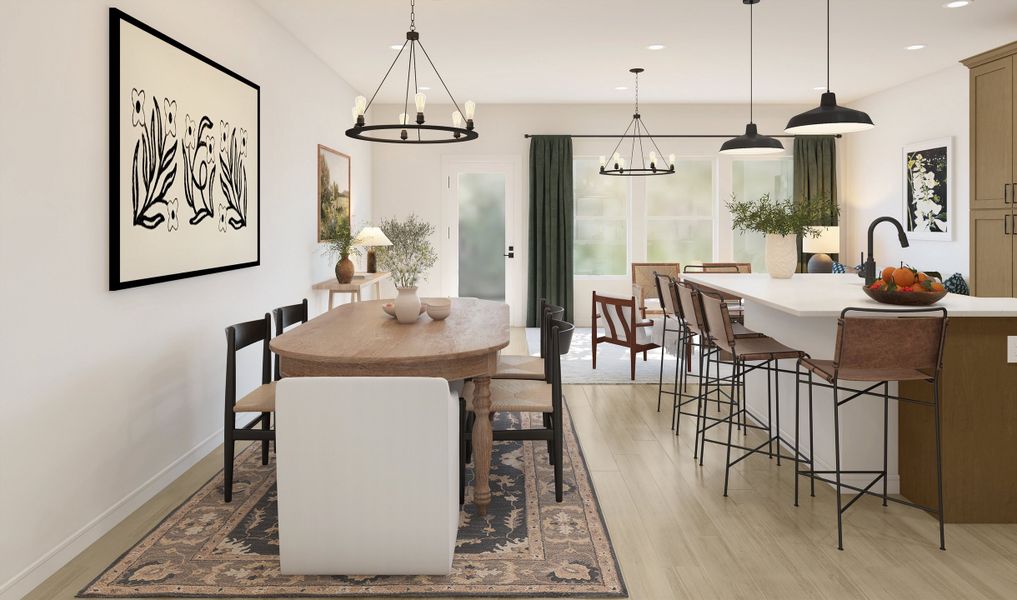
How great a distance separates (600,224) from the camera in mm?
9547

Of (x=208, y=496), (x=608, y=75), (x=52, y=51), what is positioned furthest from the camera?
(x=608, y=75)

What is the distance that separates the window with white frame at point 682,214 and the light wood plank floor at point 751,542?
19.0ft

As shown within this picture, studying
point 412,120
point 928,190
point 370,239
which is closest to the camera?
point 370,239

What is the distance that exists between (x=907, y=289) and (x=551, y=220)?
618 cm

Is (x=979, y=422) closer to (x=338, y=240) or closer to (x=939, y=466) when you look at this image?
(x=939, y=466)

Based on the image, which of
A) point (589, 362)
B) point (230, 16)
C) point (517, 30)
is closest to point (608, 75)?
point (517, 30)

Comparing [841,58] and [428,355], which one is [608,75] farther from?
[428,355]

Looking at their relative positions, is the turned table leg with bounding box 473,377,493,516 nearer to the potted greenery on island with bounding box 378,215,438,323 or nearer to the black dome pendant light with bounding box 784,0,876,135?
the black dome pendant light with bounding box 784,0,876,135

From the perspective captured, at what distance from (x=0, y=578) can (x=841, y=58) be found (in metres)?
6.95

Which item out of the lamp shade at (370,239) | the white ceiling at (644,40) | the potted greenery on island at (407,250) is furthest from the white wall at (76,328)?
the potted greenery on island at (407,250)

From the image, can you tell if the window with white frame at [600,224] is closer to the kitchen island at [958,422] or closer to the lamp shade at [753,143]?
the lamp shade at [753,143]

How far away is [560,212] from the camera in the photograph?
9250 millimetres

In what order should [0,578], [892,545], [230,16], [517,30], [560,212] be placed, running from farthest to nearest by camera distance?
[560,212], [517,30], [230,16], [892,545], [0,578]

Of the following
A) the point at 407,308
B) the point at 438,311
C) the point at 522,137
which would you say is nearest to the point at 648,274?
the point at 522,137
